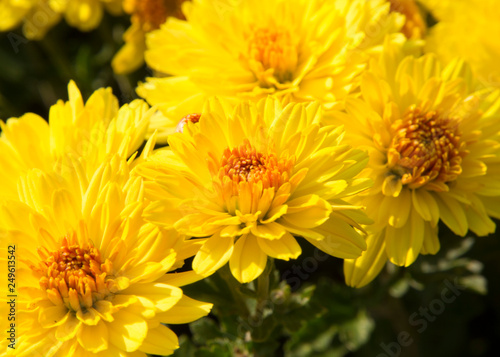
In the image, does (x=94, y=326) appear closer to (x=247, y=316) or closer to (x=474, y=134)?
(x=247, y=316)

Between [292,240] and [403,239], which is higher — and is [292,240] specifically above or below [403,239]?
above

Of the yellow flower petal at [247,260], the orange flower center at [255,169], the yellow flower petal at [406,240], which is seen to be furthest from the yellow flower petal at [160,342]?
the yellow flower petal at [406,240]

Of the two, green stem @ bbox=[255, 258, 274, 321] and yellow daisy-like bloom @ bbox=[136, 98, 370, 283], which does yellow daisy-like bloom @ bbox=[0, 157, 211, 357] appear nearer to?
yellow daisy-like bloom @ bbox=[136, 98, 370, 283]

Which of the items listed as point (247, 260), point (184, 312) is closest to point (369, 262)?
point (247, 260)

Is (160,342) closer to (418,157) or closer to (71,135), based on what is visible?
(71,135)

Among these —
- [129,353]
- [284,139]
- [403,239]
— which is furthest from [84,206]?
[403,239]

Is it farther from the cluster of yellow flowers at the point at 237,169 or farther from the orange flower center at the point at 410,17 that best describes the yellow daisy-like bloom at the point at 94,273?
the orange flower center at the point at 410,17
